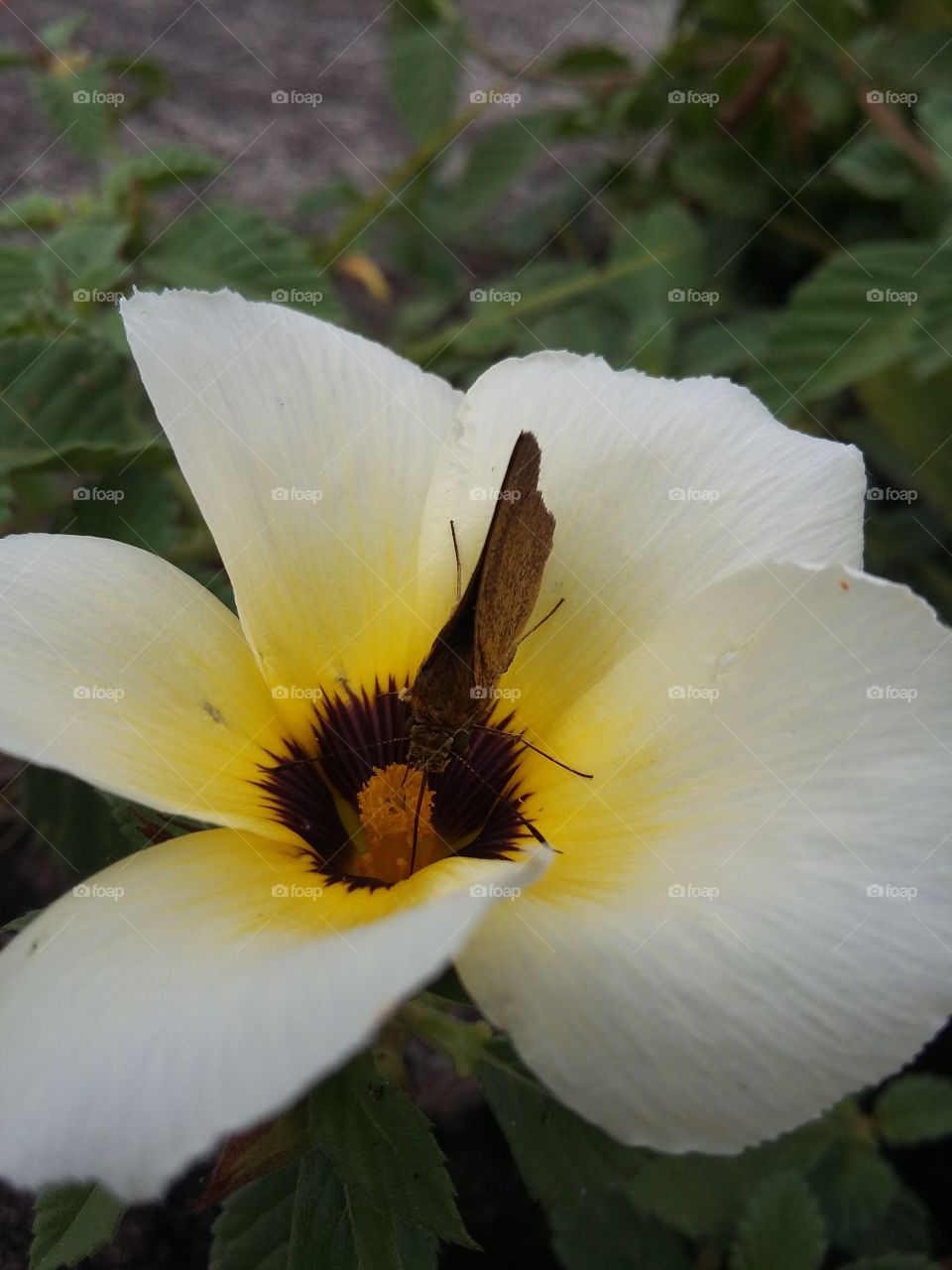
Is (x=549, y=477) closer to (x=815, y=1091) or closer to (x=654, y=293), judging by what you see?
(x=815, y=1091)

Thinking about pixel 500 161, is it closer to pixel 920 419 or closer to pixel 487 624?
pixel 920 419

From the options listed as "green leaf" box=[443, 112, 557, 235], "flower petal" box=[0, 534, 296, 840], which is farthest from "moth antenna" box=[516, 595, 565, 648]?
"green leaf" box=[443, 112, 557, 235]

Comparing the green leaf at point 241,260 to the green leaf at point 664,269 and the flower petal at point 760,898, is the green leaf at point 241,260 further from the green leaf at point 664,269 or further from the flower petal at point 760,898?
the flower petal at point 760,898

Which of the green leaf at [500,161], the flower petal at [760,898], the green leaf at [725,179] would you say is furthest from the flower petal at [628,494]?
the green leaf at [500,161]

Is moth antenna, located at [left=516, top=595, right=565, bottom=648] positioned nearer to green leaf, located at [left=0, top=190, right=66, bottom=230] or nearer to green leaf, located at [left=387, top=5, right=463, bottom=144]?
green leaf, located at [left=0, top=190, right=66, bottom=230]

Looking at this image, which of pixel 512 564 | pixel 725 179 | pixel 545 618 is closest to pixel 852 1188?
pixel 545 618

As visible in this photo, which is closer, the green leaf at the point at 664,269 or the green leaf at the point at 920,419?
the green leaf at the point at 920,419
